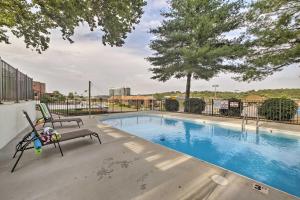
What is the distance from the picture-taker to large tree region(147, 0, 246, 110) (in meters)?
12.2

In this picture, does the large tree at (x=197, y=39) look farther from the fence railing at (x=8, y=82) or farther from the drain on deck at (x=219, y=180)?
the drain on deck at (x=219, y=180)

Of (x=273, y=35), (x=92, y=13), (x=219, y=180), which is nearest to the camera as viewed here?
(x=219, y=180)

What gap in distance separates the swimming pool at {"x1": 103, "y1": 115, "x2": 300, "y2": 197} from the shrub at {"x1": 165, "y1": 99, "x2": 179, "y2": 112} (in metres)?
5.46

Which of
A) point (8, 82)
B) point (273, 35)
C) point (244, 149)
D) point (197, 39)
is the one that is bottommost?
point (244, 149)

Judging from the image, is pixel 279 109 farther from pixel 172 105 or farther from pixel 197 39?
pixel 172 105

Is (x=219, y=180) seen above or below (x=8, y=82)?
below

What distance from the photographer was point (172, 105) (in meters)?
14.8

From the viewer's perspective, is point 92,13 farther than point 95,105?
No

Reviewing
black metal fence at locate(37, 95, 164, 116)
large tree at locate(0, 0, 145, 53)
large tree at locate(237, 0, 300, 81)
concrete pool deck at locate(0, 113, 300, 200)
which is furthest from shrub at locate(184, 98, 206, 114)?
large tree at locate(0, 0, 145, 53)

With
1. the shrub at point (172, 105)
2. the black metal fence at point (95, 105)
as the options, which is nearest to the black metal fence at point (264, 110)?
the shrub at point (172, 105)

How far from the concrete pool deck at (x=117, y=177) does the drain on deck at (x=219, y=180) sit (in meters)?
0.06

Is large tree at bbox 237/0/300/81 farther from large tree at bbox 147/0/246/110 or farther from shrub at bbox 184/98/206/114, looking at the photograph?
shrub at bbox 184/98/206/114

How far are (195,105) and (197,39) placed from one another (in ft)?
17.4

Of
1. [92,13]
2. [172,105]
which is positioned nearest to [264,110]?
[172,105]
